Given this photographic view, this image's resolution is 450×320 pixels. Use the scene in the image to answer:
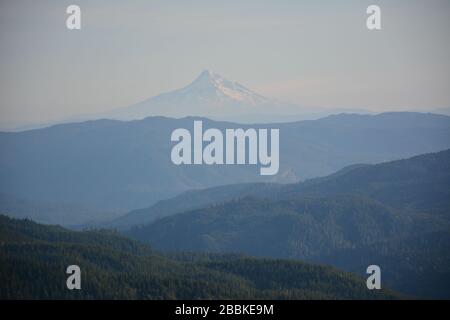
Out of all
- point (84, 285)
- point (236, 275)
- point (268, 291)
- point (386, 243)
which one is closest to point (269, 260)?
point (236, 275)
